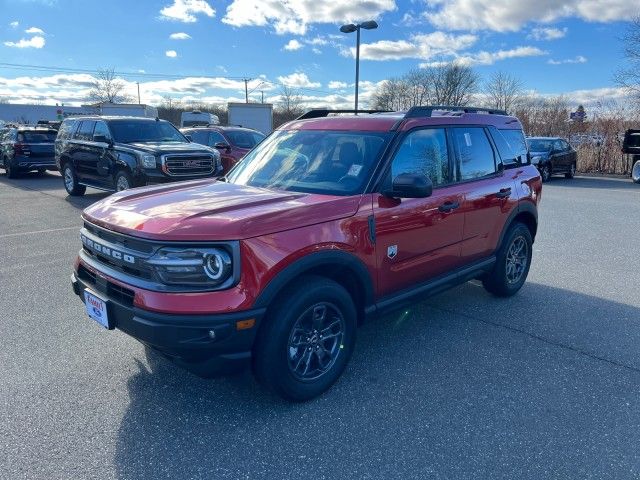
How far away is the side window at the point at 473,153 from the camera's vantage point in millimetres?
4305

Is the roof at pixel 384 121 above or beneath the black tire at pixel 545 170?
above

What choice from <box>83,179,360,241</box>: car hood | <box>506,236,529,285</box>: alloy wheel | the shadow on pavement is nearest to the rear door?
<box>506,236,529,285</box>: alloy wheel

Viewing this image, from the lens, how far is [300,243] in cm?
295

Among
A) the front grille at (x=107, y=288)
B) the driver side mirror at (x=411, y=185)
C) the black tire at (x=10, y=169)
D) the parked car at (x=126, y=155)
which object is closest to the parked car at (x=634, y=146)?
the parked car at (x=126, y=155)

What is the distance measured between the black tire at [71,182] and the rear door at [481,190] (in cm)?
1058

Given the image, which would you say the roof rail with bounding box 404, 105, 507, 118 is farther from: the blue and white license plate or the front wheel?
the front wheel

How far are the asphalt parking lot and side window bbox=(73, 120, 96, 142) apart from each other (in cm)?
724

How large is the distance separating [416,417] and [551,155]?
60.9 feet

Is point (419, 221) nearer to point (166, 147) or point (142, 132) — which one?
point (166, 147)

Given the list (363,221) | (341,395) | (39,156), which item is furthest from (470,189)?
(39,156)

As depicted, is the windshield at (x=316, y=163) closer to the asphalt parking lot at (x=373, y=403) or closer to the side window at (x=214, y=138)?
the asphalt parking lot at (x=373, y=403)

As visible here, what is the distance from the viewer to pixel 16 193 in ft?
43.0

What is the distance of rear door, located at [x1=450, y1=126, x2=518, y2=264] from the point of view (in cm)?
430

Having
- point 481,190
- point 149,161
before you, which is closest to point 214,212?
point 481,190
